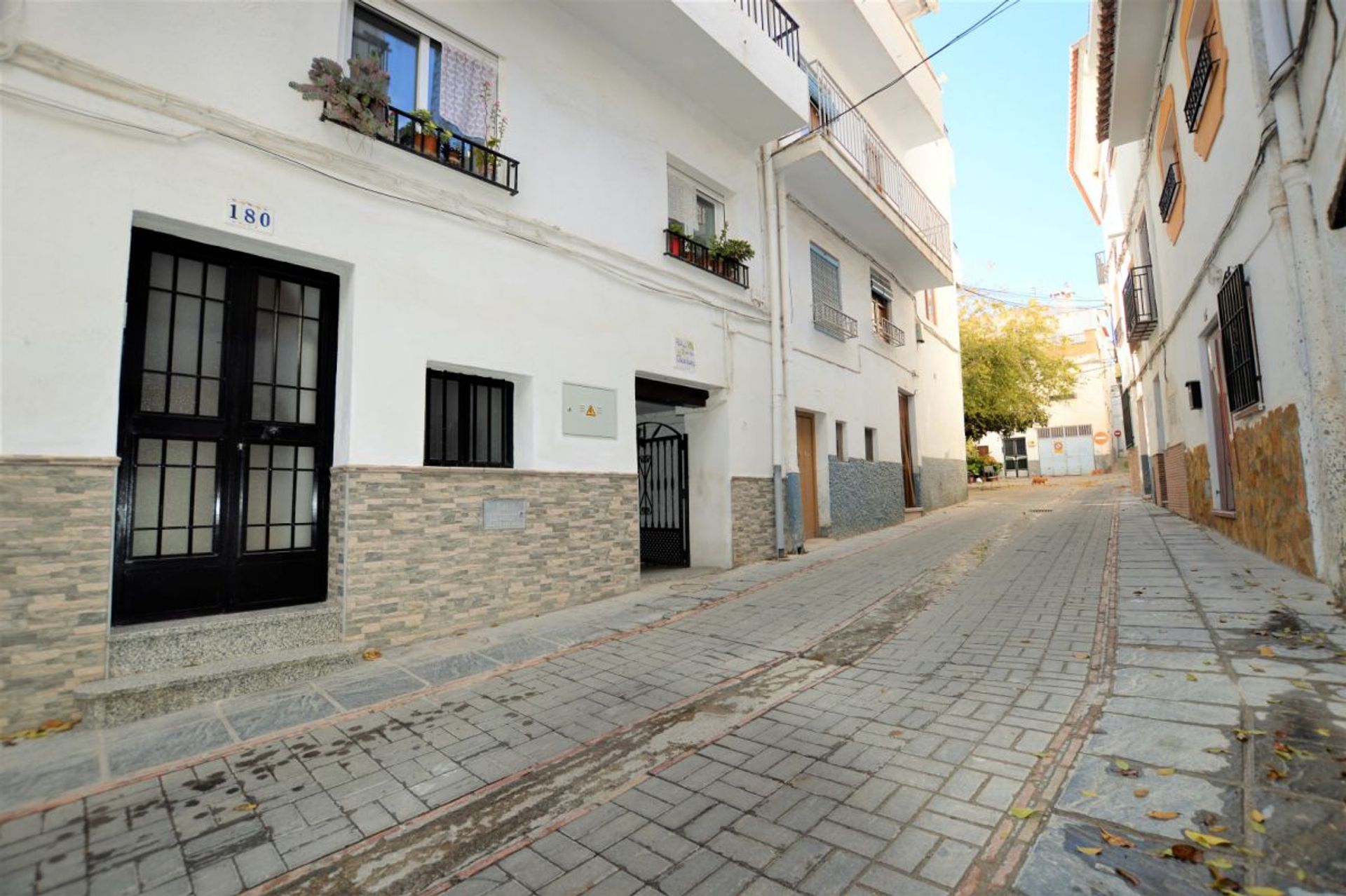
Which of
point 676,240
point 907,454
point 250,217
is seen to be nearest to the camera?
point 250,217

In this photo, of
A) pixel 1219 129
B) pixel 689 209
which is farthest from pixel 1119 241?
pixel 689 209

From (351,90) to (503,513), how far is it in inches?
160

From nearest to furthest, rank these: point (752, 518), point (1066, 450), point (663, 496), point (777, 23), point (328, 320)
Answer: point (328, 320) < point (752, 518) < point (663, 496) < point (777, 23) < point (1066, 450)

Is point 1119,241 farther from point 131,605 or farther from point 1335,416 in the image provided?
point 131,605

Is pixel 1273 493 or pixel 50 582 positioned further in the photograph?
pixel 1273 493

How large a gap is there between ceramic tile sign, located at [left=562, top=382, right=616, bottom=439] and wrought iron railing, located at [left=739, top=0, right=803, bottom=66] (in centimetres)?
659

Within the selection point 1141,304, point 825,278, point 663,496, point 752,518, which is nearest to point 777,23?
point 825,278

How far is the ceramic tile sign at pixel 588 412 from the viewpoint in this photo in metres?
6.98

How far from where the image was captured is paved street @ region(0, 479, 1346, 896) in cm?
222

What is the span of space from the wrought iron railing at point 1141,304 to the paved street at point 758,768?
936 cm

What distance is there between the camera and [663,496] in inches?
398

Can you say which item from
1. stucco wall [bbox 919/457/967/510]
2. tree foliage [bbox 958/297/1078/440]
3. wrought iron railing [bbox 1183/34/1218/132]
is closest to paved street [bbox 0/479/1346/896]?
wrought iron railing [bbox 1183/34/1218/132]

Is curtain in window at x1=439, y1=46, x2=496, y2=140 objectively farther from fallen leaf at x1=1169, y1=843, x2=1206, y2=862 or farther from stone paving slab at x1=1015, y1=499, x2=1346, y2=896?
fallen leaf at x1=1169, y1=843, x2=1206, y2=862

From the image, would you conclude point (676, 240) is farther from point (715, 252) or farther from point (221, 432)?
point (221, 432)
